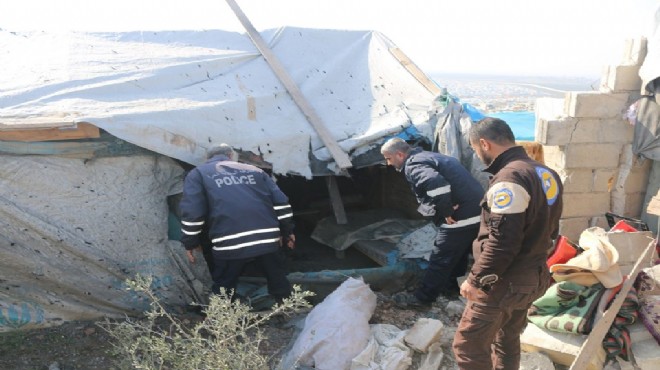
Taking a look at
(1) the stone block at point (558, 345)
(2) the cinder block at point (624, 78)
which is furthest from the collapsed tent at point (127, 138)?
(1) the stone block at point (558, 345)

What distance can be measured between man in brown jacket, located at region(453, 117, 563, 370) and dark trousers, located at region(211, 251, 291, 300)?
168 centimetres

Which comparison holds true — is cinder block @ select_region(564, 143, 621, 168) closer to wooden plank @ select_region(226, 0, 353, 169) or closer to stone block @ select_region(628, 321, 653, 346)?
stone block @ select_region(628, 321, 653, 346)

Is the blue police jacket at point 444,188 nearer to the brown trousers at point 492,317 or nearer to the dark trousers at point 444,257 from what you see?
the dark trousers at point 444,257

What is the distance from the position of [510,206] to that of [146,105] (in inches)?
130

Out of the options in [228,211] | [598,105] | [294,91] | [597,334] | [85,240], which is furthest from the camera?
[294,91]

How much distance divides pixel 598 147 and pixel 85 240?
4.56 metres

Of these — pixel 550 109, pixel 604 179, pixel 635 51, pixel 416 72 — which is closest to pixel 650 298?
pixel 604 179

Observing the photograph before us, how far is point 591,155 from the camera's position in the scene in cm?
461

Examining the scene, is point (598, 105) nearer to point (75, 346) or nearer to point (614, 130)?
point (614, 130)

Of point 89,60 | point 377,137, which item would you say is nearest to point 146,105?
point 89,60

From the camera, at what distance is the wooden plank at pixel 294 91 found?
15.9ft

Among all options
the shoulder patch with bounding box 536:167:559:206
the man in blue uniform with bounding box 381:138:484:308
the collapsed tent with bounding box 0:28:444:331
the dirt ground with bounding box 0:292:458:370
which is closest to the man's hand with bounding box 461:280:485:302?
the shoulder patch with bounding box 536:167:559:206

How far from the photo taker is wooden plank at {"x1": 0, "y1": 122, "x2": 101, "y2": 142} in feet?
12.2

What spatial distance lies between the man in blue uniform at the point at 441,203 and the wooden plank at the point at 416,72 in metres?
1.68
